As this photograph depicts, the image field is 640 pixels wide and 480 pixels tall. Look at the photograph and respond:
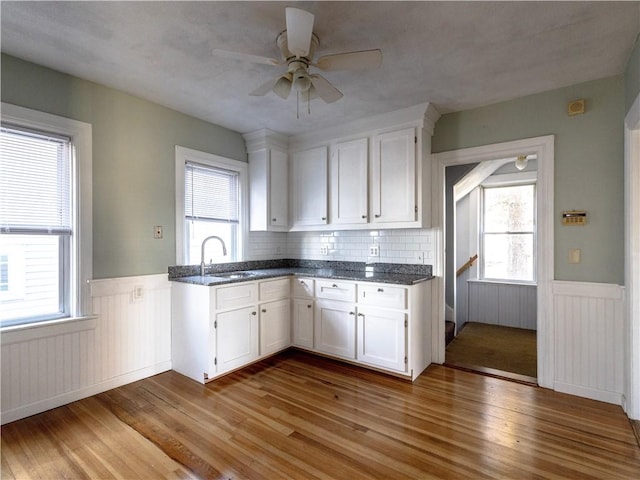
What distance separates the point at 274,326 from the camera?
3.55 m

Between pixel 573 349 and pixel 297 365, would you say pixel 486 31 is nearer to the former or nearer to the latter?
pixel 573 349

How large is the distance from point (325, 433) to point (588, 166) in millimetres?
2911

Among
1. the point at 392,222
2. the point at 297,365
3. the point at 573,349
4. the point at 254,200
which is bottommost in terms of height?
the point at 297,365

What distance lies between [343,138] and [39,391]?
3481 mm

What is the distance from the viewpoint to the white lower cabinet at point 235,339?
2992mm

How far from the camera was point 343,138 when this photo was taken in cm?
368

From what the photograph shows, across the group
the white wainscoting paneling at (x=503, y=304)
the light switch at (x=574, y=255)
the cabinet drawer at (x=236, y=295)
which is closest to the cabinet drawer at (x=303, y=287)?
the cabinet drawer at (x=236, y=295)

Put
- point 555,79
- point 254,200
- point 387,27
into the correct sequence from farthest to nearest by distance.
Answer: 1. point 254,200
2. point 555,79
3. point 387,27

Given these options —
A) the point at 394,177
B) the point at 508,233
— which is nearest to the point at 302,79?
the point at 394,177

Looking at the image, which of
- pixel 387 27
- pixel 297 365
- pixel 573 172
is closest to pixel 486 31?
pixel 387 27

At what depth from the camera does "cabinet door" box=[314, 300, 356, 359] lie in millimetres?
Answer: 3305

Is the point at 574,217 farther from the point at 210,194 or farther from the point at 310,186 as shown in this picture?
the point at 210,194

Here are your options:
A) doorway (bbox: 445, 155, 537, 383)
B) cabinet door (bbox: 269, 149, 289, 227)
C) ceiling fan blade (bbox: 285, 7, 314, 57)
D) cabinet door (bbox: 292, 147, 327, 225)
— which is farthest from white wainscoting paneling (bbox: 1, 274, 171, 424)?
doorway (bbox: 445, 155, 537, 383)

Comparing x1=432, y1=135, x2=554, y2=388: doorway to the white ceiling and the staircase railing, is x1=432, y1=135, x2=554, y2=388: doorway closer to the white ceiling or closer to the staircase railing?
the white ceiling
